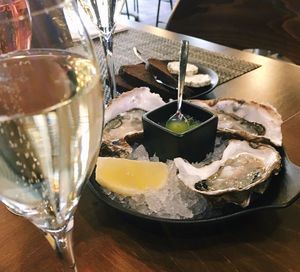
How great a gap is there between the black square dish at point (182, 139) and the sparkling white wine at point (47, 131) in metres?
0.19

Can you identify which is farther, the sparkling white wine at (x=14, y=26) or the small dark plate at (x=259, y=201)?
the small dark plate at (x=259, y=201)

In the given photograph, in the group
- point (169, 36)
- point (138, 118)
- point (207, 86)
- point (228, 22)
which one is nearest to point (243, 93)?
point (207, 86)

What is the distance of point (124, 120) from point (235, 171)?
0.18 meters

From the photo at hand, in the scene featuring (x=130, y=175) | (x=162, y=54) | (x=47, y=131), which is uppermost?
(x=47, y=131)

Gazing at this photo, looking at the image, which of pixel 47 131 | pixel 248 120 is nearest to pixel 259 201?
pixel 248 120

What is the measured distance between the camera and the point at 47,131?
0.95 feet

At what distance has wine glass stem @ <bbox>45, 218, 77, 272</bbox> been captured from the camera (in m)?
0.35

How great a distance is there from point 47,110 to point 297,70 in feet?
2.34

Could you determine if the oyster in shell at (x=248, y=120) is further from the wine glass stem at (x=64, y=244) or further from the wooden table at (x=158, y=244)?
the wine glass stem at (x=64, y=244)

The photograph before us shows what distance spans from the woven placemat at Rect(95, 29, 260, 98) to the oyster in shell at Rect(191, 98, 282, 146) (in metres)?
0.24

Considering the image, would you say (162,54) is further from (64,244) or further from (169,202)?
(64,244)

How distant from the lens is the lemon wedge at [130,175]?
18.6 inches

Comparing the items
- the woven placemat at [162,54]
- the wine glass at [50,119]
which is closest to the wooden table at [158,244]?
the wine glass at [50,119]

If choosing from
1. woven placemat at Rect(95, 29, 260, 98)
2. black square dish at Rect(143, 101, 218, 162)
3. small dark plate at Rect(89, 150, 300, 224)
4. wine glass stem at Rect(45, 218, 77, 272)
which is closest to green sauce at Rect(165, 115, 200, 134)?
black square dish at Rect(143, 101, 218, 162)
